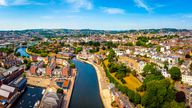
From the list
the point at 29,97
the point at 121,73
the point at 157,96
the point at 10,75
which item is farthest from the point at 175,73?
the point at 10,75

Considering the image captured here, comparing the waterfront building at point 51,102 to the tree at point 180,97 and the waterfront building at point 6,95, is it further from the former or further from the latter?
the tree at point 180,97

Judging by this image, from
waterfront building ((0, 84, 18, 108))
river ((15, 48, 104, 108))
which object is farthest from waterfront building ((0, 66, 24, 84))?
river ((15, 48, 104, 108))

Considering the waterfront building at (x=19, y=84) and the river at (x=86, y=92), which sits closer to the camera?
the river at (x=86, y=92)

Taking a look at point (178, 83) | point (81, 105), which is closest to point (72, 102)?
point (81, 105)

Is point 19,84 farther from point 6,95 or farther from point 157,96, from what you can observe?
point 157,96

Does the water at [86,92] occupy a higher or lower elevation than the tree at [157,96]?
lower

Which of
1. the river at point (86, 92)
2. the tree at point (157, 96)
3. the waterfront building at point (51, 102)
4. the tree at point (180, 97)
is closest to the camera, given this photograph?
the waterfront building at point (51, 102)

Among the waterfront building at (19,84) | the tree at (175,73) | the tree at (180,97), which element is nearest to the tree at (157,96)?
the tree at (180,97)
